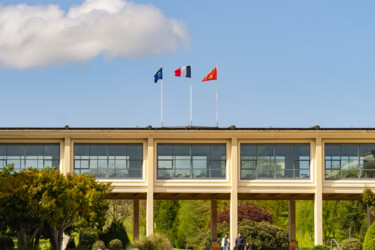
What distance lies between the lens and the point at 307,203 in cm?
8150

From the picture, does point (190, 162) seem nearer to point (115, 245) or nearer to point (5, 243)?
point (115, 245)

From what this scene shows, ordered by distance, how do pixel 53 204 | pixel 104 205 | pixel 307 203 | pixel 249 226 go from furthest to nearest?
pixel 307 203 < pixel 249 226 < pixel 104 205 < pixel 53 204

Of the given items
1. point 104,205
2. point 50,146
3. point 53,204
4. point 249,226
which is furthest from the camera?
point 249,226

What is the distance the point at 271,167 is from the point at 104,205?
43.9ft

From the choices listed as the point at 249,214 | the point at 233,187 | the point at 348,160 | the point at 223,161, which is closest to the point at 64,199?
the point at 233,187

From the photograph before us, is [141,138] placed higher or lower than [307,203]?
higher

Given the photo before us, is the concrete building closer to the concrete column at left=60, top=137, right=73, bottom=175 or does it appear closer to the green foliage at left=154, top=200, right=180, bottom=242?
the concrete column at left=60, top=137, right=73, bottom=175

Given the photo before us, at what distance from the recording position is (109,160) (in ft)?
169

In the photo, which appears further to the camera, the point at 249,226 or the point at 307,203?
the point at 307,203

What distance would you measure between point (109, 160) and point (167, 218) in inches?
1269

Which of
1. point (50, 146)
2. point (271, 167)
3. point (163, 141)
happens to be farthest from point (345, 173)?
point (50, 146)

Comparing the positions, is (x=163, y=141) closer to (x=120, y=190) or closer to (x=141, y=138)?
(x=141, y=138)

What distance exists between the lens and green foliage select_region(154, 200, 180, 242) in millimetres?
81375

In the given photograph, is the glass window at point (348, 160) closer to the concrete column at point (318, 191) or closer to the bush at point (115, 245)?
the concrete column at point (318, 191)
